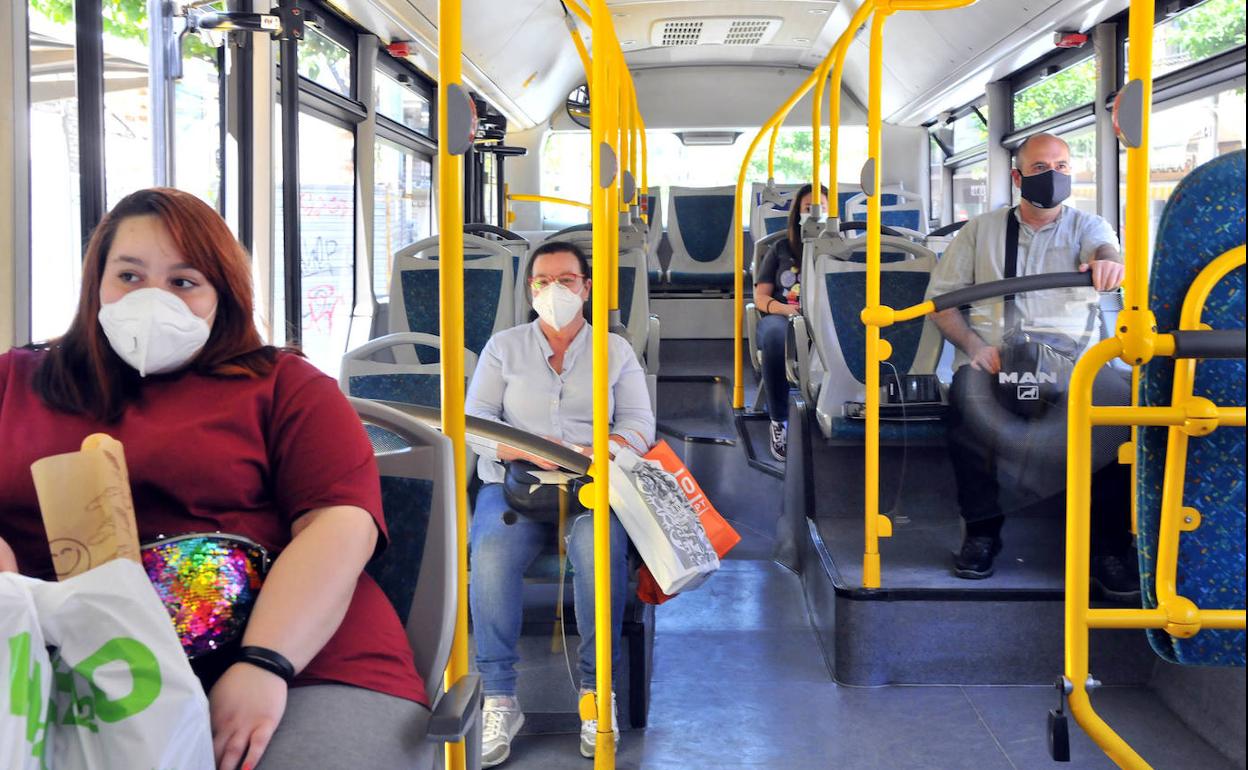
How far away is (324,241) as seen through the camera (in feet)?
21.8

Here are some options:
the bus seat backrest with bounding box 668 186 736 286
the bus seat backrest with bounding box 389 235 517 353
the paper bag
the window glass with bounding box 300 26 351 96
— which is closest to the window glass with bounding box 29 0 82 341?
the bus seat backrest with bounding box 389 235 517 353

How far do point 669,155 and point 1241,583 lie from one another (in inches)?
466

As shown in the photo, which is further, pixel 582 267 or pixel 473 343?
pixel 473 343

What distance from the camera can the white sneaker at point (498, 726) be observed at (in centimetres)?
296

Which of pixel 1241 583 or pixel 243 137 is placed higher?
pixel 243 137

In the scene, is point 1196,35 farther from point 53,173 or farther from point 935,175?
point 935,175

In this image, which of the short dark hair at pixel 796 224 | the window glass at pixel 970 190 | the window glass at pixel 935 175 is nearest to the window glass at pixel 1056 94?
the window glass at pixel 970 190

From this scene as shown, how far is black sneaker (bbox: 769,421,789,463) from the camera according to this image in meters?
5.78

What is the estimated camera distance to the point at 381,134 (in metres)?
7.47

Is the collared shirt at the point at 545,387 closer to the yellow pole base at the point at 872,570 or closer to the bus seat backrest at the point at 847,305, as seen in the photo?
the yellow pole base at the point at 872,570

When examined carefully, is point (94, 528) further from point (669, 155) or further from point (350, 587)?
point (669, 155)

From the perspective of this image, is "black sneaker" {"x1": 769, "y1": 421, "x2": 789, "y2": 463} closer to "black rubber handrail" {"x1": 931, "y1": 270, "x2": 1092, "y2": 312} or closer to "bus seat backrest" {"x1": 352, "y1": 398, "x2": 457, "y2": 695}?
"black rubber handrail" {"x1": 931, "y1": 270, "x2": 1092, "y2": 312}

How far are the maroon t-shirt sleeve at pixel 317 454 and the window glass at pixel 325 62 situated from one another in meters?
4.57

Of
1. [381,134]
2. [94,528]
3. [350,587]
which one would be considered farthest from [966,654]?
[381,134]
